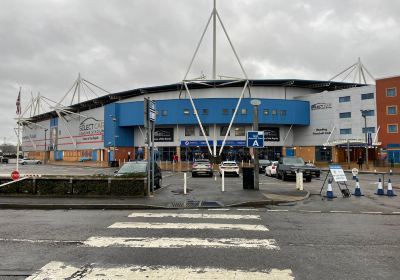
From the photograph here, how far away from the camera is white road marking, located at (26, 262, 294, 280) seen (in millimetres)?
4863

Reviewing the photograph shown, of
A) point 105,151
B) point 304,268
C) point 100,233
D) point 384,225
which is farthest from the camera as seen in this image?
point 105,151

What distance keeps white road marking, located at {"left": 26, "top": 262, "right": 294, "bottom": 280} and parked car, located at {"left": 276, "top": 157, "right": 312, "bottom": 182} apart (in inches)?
795

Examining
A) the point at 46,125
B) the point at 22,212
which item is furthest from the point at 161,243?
the point at 46,125

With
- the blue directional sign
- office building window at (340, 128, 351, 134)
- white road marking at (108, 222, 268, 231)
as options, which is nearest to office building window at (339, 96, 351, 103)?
office building window at (340, 128, 351, 134)

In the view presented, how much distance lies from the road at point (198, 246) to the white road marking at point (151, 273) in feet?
0.05

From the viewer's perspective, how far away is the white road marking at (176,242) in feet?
21.6

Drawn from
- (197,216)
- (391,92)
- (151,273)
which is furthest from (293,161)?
(391,92)

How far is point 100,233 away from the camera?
25.0 feet

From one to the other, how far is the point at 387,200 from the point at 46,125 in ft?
330

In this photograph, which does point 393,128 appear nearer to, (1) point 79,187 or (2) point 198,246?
(1) point 79,187

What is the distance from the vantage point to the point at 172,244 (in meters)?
6.66

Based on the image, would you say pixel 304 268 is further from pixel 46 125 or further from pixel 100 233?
pixel 46 125

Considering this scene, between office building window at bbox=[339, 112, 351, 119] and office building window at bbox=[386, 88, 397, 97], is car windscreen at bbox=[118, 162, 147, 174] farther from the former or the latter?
office building window at bbox=[339, 112, 351, 119]

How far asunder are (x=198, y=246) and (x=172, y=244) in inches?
20.2
